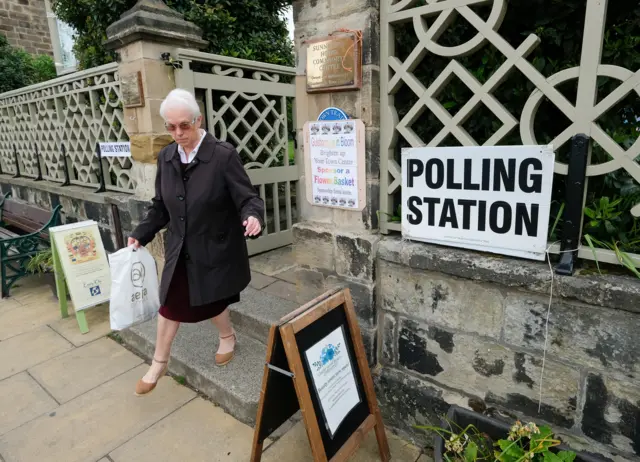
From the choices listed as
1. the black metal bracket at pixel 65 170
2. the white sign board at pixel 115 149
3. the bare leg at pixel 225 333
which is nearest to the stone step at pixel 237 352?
the bare leg at pixel 225 333

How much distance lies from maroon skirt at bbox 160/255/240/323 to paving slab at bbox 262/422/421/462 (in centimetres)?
92

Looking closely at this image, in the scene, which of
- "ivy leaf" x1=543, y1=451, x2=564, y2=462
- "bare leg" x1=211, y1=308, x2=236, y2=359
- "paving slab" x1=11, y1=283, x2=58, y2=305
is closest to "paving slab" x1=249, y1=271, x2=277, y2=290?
"bare leg" x1=211, y1=308, x2=236, y2=359

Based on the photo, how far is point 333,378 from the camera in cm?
202

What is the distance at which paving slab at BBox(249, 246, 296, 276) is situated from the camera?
4.53m

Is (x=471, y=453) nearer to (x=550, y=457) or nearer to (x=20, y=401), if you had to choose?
(x=550, y=457)

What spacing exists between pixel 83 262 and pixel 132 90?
5.52 feet

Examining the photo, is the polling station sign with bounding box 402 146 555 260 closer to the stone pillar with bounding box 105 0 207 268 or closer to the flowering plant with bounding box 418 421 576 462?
the flowering plant with bounding box 418 421 576 462

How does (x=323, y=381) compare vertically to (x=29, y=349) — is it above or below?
above

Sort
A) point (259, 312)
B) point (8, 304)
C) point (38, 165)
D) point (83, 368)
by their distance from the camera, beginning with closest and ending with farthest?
point (83, 368) → point (259, 312) → point (8, 304) → point (38, 165)

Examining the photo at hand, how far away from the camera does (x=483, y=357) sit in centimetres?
208

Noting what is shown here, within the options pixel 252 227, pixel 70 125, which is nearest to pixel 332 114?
pixel 252 227

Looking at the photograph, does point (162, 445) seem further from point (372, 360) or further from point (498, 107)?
point (498, 107)

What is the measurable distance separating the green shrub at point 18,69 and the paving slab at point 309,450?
1046cm

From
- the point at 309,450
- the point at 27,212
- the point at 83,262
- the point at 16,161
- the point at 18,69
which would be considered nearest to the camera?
the point at 309,450
